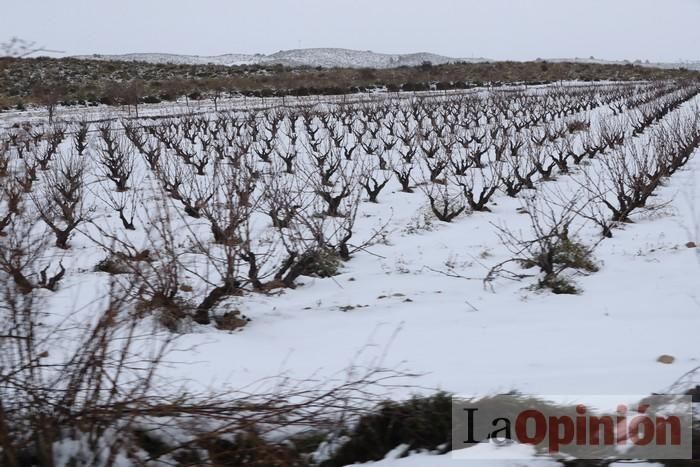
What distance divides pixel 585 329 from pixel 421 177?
8789mm

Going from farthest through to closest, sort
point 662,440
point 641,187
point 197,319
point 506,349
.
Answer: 1. point 641,187
2. point 197,319
3. point 506,349
4. point 662,440

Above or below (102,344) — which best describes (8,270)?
above

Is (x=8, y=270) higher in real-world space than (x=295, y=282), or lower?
higher

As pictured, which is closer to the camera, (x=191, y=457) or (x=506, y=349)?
(x=191, y=457)

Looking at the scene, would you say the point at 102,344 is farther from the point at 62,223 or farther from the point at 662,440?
the point at 62,223

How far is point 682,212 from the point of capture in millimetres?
8258

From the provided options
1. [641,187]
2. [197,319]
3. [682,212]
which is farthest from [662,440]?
[682,212]

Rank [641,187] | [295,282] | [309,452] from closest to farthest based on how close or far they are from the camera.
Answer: [309,452] < [295,282] < [641,187]

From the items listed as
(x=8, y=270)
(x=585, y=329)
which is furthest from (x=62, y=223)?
(x=585, y=329)

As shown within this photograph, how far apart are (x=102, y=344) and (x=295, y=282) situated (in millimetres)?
3608

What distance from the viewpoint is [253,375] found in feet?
11.8

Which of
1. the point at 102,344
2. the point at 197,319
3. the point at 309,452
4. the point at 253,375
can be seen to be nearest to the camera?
the point at 102,344

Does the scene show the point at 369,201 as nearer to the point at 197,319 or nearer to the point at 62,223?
the point at 62,223

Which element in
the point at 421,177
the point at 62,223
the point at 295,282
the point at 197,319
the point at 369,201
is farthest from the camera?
the point at 421,177
